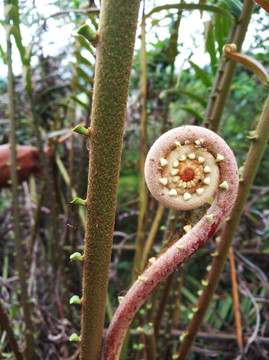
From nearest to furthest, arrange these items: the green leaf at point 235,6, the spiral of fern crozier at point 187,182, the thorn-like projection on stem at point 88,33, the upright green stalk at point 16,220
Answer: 1. the thorn-like projection on stem at point 88,33
2. the spiral of fern crozier at point 187,182
3. the green leaf at point 235,6
4. the upright green stalk at point 16,220

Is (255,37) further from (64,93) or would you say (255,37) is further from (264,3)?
(64,93)

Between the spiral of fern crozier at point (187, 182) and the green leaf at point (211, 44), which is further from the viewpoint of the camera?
the green leaf at point (211, 44)

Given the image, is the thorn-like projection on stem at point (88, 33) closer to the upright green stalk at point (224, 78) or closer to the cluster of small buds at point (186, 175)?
the cluster of small buds at point (186, 175)

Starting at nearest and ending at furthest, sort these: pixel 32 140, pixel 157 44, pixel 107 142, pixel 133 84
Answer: pixel 107 142, pixel 157 44, pixel 133 84, pixel 32 140

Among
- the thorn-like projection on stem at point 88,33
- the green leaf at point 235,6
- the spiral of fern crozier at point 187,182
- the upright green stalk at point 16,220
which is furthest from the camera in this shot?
the upright green stalk at point 16,220

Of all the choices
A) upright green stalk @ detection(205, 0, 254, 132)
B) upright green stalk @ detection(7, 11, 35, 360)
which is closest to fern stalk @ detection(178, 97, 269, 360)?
upright green stalk @ detection(205, 0, 254, 132)

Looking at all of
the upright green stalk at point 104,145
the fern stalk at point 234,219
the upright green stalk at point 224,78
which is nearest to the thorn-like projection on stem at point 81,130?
the upright green stalk at point 104,145

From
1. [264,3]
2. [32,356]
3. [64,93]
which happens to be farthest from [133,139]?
[264,3]
